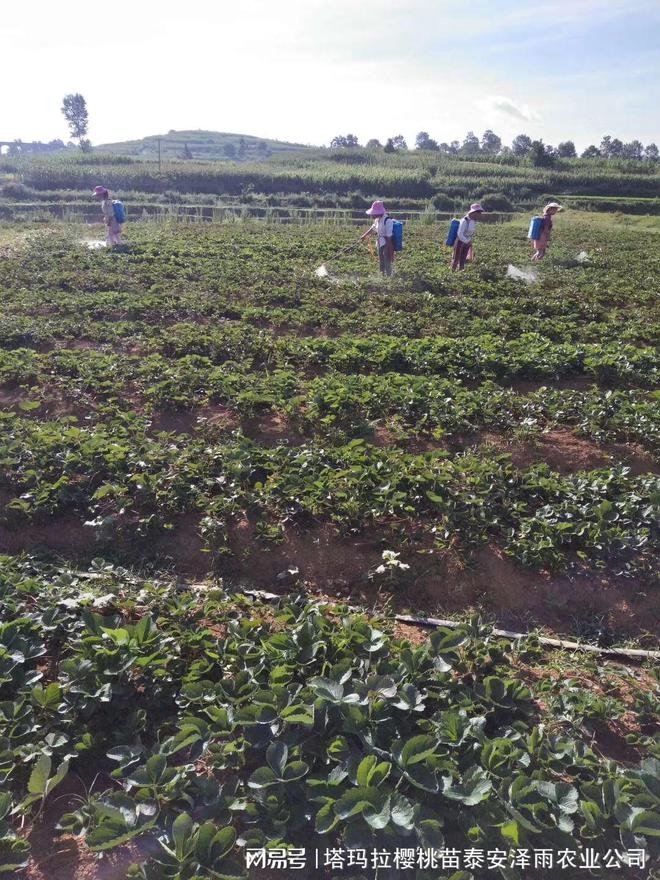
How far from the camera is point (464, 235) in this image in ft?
42.9

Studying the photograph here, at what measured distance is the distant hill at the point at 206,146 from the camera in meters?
98.6

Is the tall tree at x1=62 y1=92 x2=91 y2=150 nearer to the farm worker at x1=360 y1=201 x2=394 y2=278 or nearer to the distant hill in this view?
the distant hill

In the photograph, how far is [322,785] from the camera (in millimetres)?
2553

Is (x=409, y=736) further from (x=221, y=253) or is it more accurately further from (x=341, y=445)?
(x=221, y=253)

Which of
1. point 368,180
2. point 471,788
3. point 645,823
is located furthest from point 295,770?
point 368,180

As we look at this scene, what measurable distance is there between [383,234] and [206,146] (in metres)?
113

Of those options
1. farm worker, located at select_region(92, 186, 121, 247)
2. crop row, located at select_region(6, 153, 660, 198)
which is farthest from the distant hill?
farm worker, located at select_region(92, 186, 121, 247)

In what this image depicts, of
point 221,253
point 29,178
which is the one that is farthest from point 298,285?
point 29,178

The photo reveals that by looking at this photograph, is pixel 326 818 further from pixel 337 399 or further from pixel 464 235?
pixel 464 235

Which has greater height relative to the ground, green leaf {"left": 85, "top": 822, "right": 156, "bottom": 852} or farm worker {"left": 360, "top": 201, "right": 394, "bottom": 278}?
farm worker {"left": 360, "top": 201, "right": 394, "bottom": 278}

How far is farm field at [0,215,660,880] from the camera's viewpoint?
98.8 inches

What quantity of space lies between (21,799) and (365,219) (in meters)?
29.3

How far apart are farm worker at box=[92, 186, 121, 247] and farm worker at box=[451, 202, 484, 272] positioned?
29.0 feet

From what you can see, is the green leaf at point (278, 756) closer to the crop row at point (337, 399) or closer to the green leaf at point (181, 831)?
the green leaf at point (181, 831)
